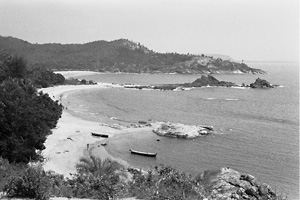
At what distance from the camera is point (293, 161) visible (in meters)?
40.7

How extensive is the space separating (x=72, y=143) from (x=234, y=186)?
2751 centimetres

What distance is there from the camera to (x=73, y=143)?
44.6 metres

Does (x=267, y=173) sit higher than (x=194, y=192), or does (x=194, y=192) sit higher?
(x=194, y=192)

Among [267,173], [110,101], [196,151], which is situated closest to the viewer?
[267,173]

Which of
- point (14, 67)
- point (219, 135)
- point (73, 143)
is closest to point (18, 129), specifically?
point (73, 143)

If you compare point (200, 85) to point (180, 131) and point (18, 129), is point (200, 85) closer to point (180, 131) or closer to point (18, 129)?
point (180, 131)

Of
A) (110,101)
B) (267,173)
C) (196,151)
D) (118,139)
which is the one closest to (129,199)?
(267,173)

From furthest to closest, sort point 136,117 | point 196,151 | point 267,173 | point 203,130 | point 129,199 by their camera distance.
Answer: point 136,117, point 203,130, point 196,151, point 267,173, point 129,199

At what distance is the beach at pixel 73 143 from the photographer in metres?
34.8

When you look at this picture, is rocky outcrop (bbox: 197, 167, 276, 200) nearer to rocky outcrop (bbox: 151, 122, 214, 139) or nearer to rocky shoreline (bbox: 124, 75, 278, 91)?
rocky outcrop (bbox: 151, 122, 214, 139)

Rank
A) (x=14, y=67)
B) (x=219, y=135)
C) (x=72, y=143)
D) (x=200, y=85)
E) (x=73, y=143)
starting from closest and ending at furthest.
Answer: (x=72, y=143) < (x=73, y=143) < (x=219, y=135) < (x=14, y=67) < (x=200, y=85)

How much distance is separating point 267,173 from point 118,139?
75.1 ft

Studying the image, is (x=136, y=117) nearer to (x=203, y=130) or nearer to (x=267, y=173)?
(x=203, y=130)

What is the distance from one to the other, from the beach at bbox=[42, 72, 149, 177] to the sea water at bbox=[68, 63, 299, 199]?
2.47 meters
